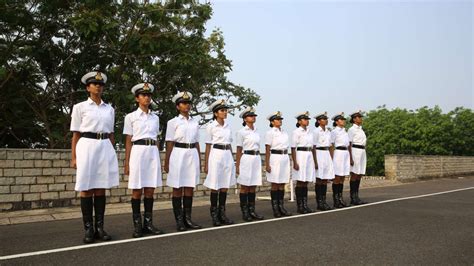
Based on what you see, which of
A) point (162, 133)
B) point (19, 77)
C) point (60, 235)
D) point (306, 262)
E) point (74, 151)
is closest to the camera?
point (306, 262)

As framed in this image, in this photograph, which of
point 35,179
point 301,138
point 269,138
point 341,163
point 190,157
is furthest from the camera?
point 341,163

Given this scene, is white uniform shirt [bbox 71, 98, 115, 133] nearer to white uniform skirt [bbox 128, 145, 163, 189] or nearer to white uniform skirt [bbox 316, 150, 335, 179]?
white uniform skirt [bbox 128, 145, 163, 189]

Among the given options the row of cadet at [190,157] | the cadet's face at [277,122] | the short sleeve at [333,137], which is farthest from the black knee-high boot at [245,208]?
the short sleeve at [333,137]

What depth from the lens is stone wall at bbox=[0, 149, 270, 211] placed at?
8398mm

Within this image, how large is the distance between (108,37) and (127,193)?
5.69m

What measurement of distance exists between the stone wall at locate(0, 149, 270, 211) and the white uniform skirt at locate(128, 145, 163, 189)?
4.04 metres

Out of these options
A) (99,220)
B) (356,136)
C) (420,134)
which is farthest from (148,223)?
(420,134)

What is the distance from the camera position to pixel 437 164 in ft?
79.9

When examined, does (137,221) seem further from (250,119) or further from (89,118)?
(250,119)

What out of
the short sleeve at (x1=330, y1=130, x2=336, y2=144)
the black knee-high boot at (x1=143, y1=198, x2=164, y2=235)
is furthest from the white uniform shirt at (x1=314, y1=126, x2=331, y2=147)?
the black knee-high boot at (x1=143, y1=198, x2=164, y2=235)

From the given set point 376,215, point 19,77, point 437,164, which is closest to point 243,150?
point 376,215

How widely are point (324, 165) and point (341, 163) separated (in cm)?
55

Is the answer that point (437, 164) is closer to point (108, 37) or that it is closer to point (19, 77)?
point (108, 37)

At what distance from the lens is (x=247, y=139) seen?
7.34 m
